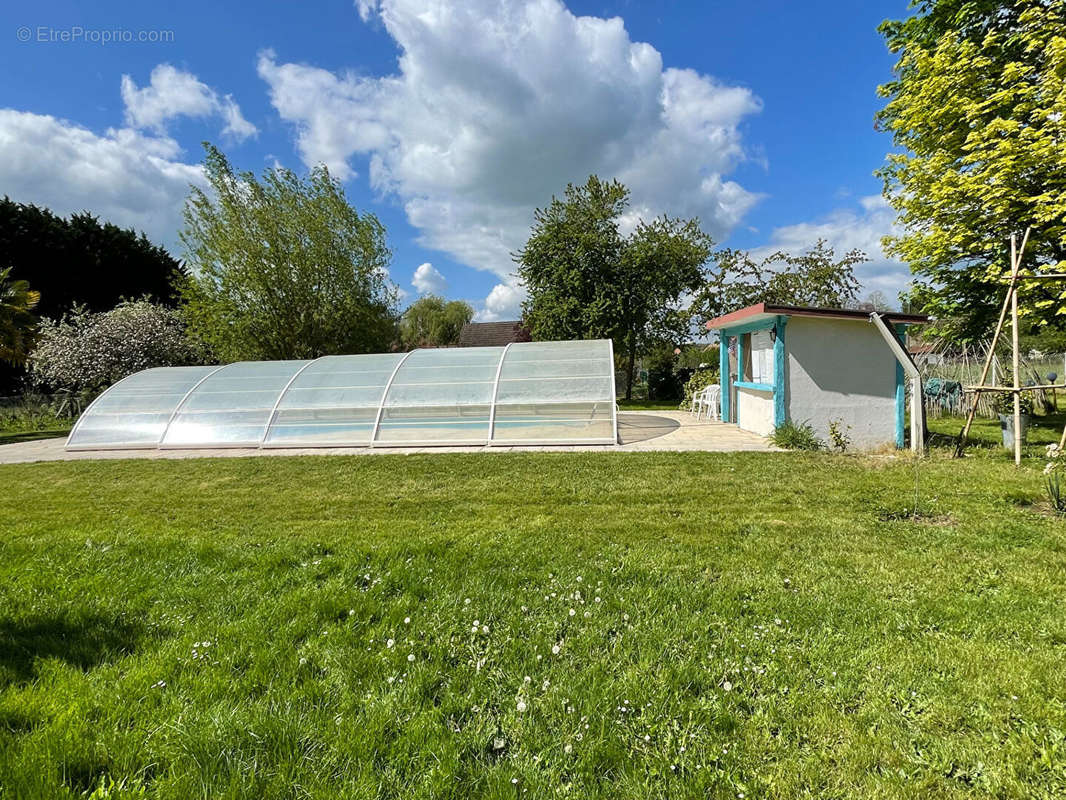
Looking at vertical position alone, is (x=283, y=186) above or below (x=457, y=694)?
above

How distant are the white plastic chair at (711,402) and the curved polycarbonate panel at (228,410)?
35.7ft

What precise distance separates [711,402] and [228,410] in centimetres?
1239

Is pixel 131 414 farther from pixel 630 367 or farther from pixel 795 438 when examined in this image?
pixel 630 367

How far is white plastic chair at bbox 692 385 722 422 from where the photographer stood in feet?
44.4

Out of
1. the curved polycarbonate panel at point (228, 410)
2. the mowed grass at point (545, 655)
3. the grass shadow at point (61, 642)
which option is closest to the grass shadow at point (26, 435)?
the curved polycarbonate panel at point (228, 410)

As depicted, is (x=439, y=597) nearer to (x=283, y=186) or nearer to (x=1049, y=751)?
(x=1049, y=751)

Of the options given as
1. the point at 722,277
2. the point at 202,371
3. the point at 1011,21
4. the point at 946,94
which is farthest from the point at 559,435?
the point at 722,277

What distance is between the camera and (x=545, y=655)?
2.42m

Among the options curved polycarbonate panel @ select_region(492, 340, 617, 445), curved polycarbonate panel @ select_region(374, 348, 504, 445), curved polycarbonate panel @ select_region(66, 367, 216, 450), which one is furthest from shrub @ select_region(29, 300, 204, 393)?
curved polycarbonate panel @ select_region(492, 340, 617, 445)

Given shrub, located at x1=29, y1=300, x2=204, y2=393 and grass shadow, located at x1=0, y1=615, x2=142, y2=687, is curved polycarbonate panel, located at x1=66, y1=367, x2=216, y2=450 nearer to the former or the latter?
shrub, located at x1=29, y1=300, x2=204, y2=393

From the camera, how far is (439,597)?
304 centimetres

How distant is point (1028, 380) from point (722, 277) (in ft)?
34.7

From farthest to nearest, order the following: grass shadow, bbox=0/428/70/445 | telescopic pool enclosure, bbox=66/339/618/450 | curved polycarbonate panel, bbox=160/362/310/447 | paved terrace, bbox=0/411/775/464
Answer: grass shadow, bbox=0/428/70/445
curved polycarbonate panel, bbox=160/362/310/447
telescopic pool enclosure, bbox=66/339/618/450
paved terrace, bbox=0/411/775/464

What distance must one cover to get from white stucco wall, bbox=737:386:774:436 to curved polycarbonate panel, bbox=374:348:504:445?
580 centimetres
